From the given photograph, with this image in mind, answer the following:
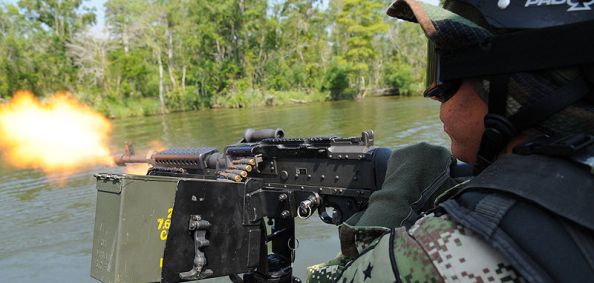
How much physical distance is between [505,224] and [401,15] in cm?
77

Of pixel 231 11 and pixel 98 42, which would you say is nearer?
pixel 98 42

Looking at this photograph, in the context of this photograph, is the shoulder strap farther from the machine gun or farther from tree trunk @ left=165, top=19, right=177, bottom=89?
tree trunk @ left=165, top=19, right=177, bottom=89

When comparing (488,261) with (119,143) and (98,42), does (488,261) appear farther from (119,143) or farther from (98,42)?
(98,42)

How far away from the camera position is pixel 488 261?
3.50 ft

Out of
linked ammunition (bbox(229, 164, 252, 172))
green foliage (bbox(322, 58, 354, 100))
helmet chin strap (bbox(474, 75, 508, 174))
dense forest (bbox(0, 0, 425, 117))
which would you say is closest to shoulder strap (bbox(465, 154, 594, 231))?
helmet chin strap (bbox(474, 75, 508, 174))

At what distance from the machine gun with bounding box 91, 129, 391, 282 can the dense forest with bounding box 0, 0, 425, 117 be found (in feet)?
119

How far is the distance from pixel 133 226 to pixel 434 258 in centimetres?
213

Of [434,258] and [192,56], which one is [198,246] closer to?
[434,258]

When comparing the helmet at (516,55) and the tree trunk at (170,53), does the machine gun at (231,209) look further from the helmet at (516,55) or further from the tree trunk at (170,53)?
the tree trunk at (170,53)

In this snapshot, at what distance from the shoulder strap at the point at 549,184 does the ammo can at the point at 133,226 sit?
2.08 m

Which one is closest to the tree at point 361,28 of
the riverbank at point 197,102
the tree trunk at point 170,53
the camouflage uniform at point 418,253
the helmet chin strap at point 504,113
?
the riverbank at point 197,102

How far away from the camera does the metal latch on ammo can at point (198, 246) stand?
8.94 ft

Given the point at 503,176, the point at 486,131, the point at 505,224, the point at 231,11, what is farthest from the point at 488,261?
the point at 231,11

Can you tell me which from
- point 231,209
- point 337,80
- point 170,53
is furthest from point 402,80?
point 231,209
